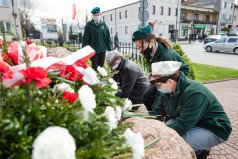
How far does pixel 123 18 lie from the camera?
42062 mm

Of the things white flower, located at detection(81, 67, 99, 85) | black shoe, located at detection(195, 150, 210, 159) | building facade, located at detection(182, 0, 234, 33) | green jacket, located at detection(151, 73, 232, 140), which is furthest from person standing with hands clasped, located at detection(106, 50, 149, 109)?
building facade, located at detection(182, 0, 234, 33)

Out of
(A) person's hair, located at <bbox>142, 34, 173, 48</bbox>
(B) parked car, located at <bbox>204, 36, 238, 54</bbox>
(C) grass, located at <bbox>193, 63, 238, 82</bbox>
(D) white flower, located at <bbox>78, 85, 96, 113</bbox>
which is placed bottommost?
(C) grass, located at <bbox>193, 63, 238, 82</bbox>

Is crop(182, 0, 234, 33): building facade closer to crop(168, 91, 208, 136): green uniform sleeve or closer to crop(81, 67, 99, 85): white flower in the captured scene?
crop(168, 91, 208, 136): green uniform sleeve

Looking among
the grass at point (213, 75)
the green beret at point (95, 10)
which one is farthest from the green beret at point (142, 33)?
the grass at point (213, 75)

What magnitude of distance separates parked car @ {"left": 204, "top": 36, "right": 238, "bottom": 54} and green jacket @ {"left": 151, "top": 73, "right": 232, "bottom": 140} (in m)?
17.8

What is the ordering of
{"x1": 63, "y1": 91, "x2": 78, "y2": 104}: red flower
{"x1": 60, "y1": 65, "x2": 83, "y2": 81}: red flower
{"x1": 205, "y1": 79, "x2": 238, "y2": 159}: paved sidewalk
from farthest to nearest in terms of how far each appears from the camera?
{"x1": 205, "y1": 79, "x2": 238, "y2": 159}: paved sidewalk < {"x1": 60, "y1": 65, "x2": 83, "y2": 81}: red flower < {"x1": 63, "y1": 91, "x2": 78, "y2": 104}: red flower

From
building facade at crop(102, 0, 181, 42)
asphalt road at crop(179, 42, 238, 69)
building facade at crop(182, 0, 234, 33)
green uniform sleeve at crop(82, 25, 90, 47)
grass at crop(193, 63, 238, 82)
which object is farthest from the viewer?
building facade at crop(182, 0, 234, 33)

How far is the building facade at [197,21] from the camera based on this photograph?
4309cm

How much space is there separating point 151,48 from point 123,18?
4031cm

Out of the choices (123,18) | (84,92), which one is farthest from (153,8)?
(84,92)

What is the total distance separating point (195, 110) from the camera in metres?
2.21

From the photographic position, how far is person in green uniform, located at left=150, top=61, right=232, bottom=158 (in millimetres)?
2246

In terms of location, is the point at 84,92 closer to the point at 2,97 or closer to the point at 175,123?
the point at 2,97

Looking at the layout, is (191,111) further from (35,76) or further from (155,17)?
(155,17)
